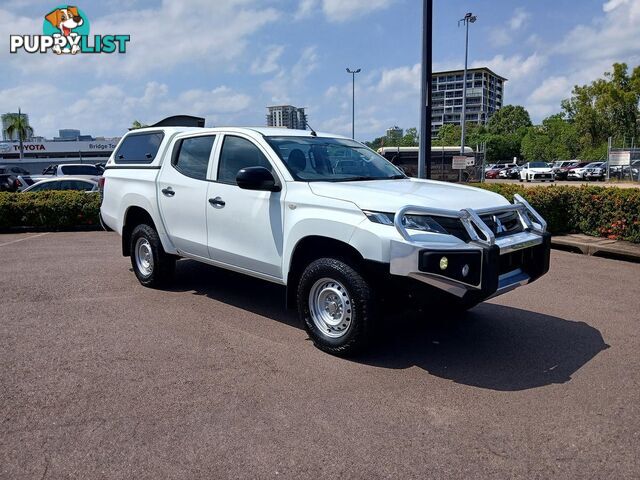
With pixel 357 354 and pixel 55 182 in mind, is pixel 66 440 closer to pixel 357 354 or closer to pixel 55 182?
pixel 357 354

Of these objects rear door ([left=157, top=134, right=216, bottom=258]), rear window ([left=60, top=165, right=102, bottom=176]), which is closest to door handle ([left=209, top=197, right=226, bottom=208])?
rear door ([left=157, top=134, right=216, bottom=258])

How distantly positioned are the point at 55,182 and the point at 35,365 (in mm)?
12748

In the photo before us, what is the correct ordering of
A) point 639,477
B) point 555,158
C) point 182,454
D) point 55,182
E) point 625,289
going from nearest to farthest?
point 639,477 < point 182,454 < point 625,289 < point 55,182 < point 555,158

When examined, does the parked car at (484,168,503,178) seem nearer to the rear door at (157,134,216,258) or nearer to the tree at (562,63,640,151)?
the tree at (562,63,640,151)

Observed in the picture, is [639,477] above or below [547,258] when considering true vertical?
below

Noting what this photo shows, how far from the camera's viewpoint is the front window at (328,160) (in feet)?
16.8

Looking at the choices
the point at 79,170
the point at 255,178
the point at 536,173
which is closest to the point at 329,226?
the point at 255,178

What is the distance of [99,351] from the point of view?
4.67 m

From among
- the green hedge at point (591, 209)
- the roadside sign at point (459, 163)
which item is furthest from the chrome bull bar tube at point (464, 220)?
the roadside sign at point (459, 163)

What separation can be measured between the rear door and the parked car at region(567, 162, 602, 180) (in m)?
41.2

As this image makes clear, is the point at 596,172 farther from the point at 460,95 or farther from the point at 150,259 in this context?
the point at 460,95

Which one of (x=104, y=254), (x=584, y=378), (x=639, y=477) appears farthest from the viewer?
(x=104, y=254)

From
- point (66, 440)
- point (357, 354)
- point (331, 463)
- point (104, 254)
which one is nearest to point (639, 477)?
point (331, 463)

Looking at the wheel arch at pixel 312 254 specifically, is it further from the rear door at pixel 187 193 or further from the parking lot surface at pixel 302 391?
the rear door at pixel 187 193
